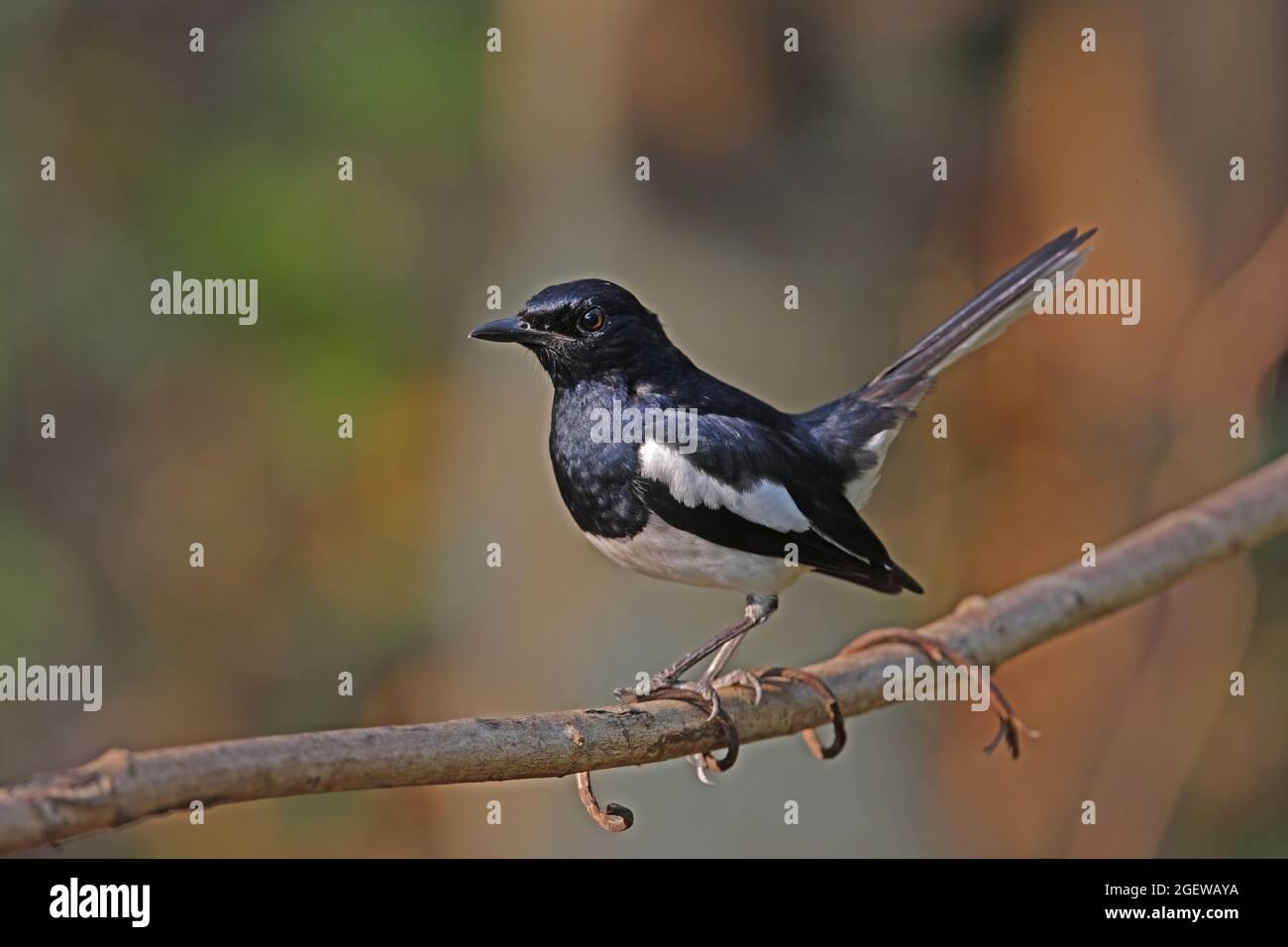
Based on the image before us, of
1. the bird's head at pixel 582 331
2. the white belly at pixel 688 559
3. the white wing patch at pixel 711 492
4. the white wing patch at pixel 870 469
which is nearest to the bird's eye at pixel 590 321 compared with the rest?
the bird's head at pixel 582 331

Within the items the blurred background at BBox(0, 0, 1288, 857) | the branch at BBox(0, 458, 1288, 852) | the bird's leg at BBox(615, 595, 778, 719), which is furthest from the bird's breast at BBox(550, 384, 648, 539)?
the blurred background at BBox(0, 0, 1288, 857)

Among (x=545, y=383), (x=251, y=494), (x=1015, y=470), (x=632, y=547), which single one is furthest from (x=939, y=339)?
(x=251, y=494)

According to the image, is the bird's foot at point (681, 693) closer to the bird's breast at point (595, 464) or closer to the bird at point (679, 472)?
the bird at point (679, 472)

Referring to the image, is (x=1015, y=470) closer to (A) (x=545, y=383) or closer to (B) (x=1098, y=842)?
(B) (x=1098, y=842)

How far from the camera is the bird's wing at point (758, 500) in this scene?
10.3 feet

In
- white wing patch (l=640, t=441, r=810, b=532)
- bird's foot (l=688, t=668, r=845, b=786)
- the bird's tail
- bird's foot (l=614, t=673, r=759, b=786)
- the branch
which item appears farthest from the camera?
the bird's tail

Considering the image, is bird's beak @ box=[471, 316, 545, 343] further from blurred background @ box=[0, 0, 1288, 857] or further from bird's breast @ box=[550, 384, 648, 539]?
blurred background @ box=[0, 0, 1288, 857]

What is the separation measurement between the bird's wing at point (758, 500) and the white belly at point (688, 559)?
2 centimetres

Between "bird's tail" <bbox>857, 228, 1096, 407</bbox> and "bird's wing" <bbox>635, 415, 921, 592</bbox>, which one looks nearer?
"bird's wing" <bbox>635, 415, 921, 592</bbox>

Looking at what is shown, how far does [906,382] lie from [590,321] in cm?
100

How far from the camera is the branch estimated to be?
1778mm

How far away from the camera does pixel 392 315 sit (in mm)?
6484

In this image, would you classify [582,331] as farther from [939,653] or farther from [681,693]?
[939,653]

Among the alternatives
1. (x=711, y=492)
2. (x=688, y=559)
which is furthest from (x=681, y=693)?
(x=711, y=492)
